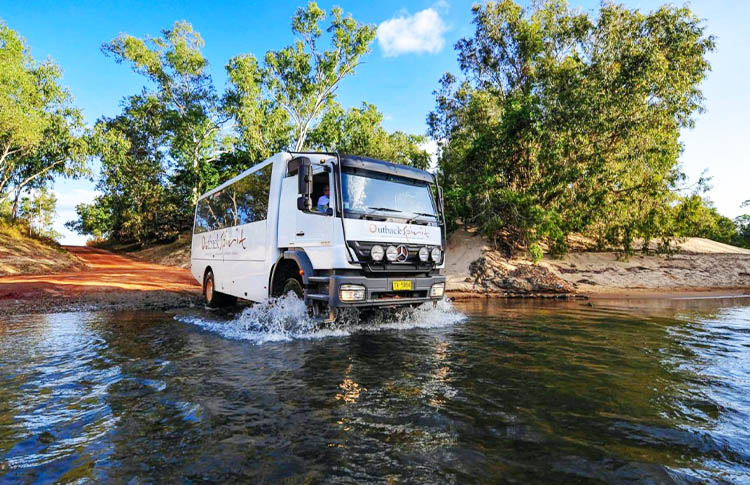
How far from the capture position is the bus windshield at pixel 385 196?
703 centimetres

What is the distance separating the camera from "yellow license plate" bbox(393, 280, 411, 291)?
713 cm

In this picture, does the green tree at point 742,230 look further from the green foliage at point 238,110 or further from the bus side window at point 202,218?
the bus side window at point 202,218

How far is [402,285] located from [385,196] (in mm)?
1707

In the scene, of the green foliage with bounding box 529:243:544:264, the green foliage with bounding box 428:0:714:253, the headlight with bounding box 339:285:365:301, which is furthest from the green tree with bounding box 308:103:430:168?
the headlight with bounding box 339:285:365:301

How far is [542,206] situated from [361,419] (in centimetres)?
1708

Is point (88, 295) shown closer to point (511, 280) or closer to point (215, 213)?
point (215, 213)

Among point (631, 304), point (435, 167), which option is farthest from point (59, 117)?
point (631, 304)

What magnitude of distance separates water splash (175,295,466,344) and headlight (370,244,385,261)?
1.51 m

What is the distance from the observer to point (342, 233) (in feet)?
21.9

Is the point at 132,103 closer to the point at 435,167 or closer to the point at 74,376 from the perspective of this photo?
the point at 435,167

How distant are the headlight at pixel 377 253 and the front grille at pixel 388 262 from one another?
66mm

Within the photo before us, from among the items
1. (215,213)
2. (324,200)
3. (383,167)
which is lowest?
(324,200)

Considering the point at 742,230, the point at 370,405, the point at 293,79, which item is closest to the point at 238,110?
the point at 293,79

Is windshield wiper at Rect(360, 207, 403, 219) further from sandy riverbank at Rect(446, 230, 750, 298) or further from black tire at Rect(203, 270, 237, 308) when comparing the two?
sandy riverbank at Rect(446, 230, 750, 298)
